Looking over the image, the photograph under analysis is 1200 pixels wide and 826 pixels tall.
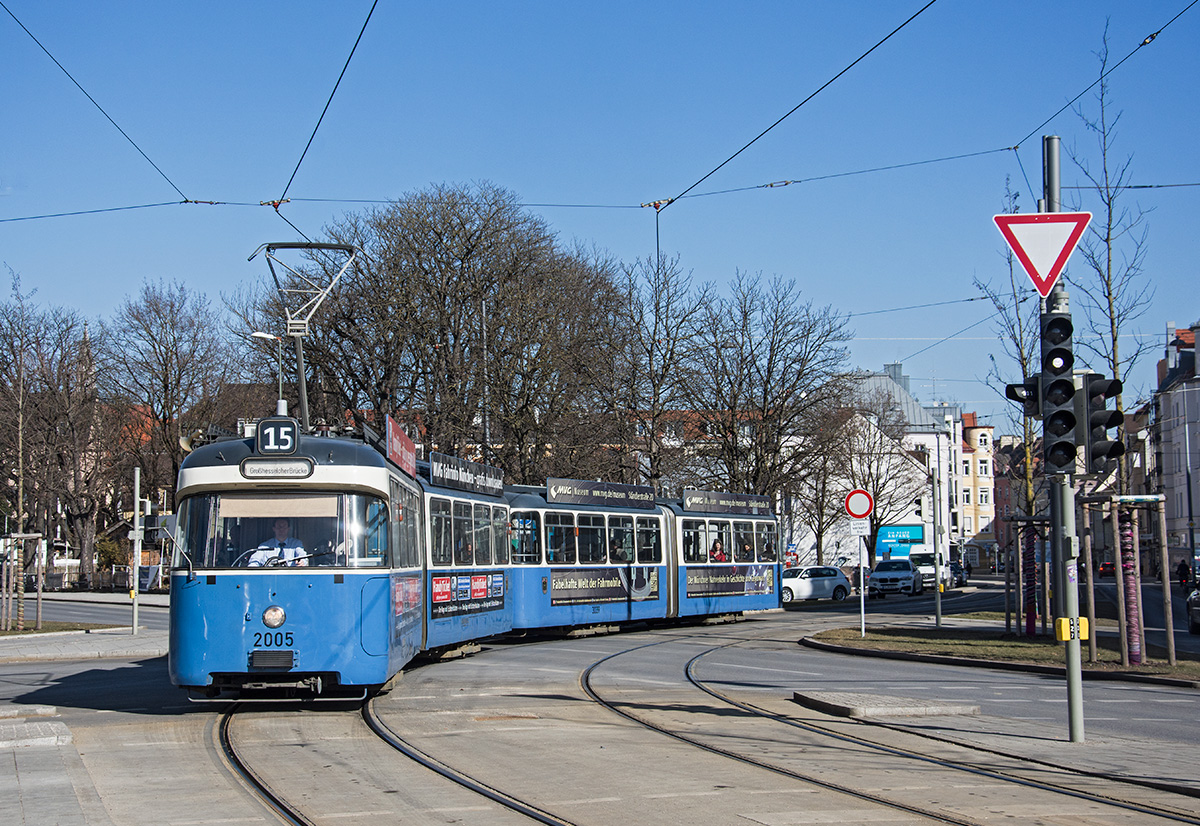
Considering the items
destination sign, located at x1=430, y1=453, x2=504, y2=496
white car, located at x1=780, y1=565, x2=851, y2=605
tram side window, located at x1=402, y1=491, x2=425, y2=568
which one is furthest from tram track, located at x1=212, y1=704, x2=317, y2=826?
white car, located at x1=780, y1=565, x2=851, y2=605

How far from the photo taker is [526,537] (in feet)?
76.6

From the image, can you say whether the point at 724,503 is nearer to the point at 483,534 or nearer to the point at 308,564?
the point at 483,534

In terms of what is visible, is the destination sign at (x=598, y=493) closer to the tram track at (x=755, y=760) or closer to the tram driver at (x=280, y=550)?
the tram track at (x=755, y=760)

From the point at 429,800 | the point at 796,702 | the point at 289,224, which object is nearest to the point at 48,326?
the point at 289,224

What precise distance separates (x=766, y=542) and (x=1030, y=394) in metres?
21.9

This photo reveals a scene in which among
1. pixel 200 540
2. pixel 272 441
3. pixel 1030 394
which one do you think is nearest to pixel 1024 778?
pixel 1030 394

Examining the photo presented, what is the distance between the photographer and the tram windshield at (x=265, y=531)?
40.3 ft

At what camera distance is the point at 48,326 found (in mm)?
54344

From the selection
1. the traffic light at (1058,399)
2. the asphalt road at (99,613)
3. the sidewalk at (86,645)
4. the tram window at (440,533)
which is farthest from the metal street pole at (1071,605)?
the asphalt road at (99,613)

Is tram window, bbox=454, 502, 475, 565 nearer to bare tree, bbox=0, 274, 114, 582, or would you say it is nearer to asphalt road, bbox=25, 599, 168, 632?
asphalt road, bbox=25, 599, 168, 632

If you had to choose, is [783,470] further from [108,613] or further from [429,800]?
[429,800]

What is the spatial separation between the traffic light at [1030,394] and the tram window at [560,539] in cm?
1396

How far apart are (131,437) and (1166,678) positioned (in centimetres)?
4972

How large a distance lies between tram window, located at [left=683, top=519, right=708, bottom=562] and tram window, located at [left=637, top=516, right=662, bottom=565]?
1.04m
